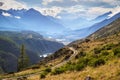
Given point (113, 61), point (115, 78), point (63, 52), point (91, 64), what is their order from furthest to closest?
1. point (63, 52)
2. point (91, 64)
3. point (113, 61)
4. point (115, 78)

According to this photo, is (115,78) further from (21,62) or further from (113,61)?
(21,62)

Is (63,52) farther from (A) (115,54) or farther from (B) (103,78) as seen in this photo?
(B) (103,78)

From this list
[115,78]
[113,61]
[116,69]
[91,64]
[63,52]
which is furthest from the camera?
[63,52]

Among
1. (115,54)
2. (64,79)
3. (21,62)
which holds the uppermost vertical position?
(115,54)

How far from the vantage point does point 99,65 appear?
3641 cm

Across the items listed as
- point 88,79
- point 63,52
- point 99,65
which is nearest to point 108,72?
point 88,79

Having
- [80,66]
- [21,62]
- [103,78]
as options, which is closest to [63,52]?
[21,62]

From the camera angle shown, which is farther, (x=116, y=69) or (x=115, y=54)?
(x=115, y=54)

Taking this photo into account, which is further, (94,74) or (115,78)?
(94,74)

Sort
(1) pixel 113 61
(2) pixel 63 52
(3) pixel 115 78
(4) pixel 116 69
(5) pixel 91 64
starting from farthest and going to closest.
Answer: (2) pixel 63 52, (5) pixel 91 64, (1) pixel 113 61, (4) pixel 116 69, (3) pixel 115 78

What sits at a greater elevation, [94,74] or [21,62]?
[94,74]

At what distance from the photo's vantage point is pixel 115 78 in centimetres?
2766

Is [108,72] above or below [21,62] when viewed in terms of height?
above

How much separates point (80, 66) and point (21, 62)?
113m
